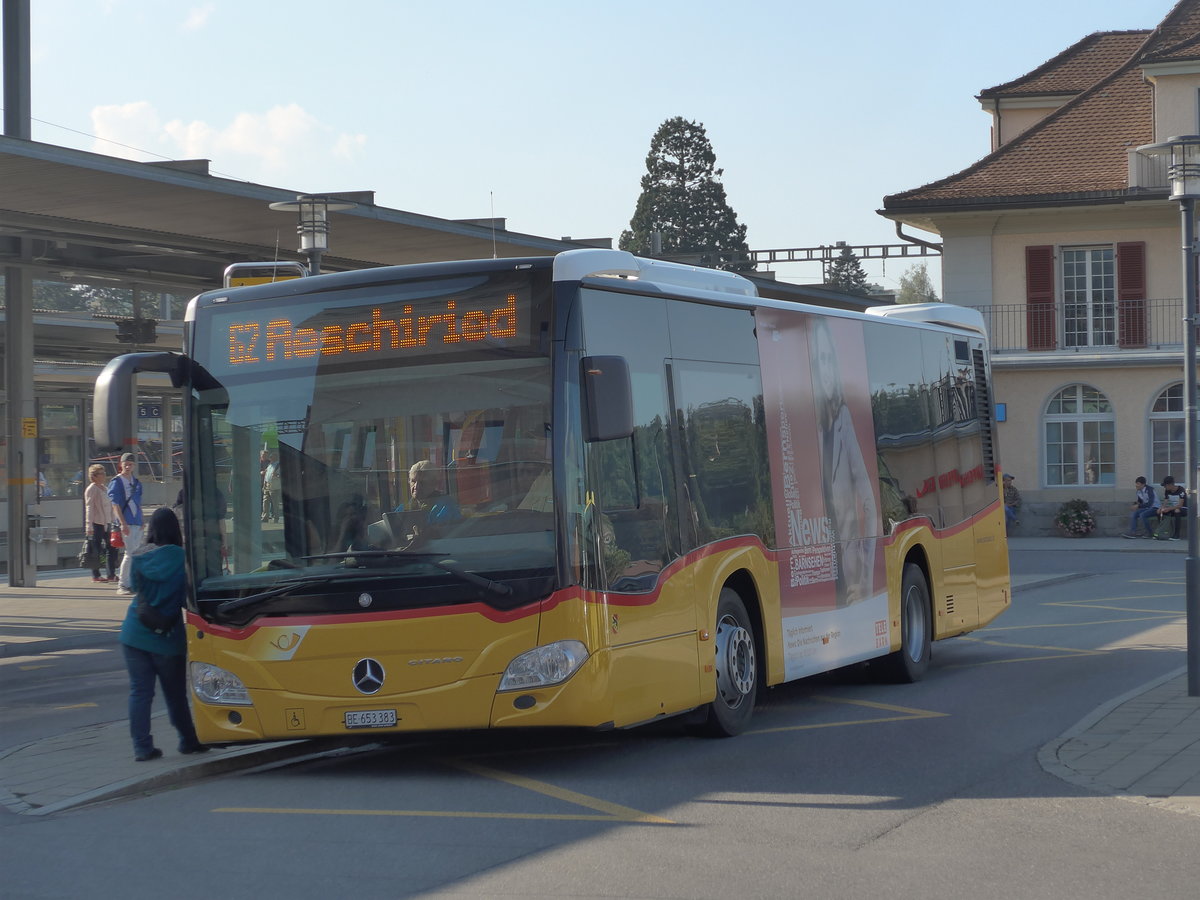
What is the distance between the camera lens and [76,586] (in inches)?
1002

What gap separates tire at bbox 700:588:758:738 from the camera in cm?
1026

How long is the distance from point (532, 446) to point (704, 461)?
1801 mm

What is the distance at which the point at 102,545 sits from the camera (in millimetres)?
26609

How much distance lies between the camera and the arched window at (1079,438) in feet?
130

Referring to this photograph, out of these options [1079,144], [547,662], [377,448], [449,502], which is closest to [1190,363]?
[547,662]

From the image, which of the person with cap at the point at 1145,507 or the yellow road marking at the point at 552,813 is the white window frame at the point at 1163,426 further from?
the yellow road marking at the point at 552,813


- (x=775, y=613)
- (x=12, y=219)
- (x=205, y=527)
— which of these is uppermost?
(x=12, y=219)

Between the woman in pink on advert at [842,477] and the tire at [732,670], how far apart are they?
5.56 feet

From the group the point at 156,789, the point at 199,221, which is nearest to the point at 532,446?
the point at 156,789

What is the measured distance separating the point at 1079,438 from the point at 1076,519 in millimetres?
2228

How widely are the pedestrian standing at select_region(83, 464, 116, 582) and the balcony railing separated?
21895mm

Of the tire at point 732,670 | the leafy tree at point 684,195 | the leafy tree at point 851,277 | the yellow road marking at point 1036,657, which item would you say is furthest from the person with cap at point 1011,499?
the leafy tree at point 851,277

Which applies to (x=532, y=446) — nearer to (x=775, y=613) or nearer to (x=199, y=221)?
(x=775, y=613)

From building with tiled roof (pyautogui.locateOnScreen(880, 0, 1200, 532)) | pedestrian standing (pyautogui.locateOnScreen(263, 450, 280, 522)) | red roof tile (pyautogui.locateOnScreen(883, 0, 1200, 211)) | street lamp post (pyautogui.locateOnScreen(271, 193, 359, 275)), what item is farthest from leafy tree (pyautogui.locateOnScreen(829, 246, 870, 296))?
pedestrian standing (pyautogui.locateOnScreen(263, 450, 280, 522))
